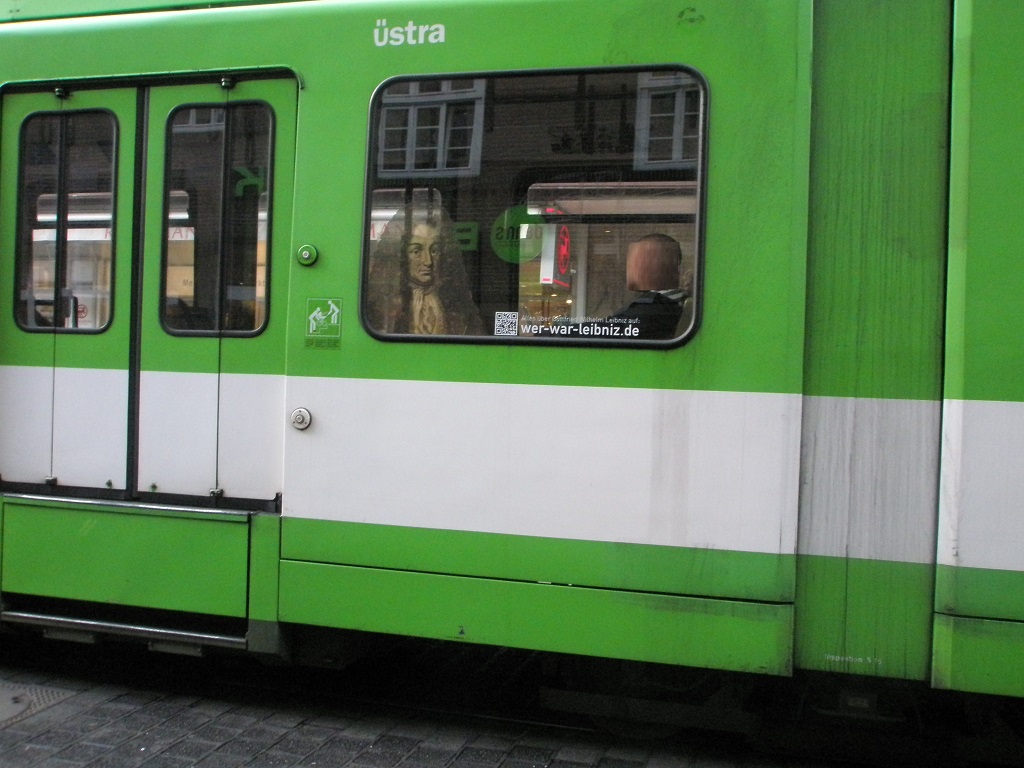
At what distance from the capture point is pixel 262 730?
3.83 m

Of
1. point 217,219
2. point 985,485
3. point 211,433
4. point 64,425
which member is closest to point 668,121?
point 985,485

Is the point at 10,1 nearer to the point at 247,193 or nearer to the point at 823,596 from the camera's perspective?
the point at 247,193

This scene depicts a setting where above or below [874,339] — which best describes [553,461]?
below

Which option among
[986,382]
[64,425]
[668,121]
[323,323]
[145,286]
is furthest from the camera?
[64,425]

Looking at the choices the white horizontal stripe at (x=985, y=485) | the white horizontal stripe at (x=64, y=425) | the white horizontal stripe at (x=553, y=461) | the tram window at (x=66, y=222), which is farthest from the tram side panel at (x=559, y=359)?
the tram window at (x=66, y=222)

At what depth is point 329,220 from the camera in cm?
364

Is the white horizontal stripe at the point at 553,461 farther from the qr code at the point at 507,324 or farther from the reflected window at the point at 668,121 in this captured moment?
the reflected window at the point at 668,121

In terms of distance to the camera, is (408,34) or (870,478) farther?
(408,34)

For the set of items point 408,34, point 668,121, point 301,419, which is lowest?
point 301,419

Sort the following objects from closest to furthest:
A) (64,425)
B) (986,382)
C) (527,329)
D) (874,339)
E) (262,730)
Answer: (986,382) → (874,339) → (527,329) → (262,730) → (64,425)

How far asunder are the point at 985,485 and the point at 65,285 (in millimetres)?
3934

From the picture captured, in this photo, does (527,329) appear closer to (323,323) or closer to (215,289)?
(323,323)

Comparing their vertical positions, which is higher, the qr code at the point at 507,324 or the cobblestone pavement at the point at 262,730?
the qr code at the point at 507,324

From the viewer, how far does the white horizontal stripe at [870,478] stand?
3.13m
